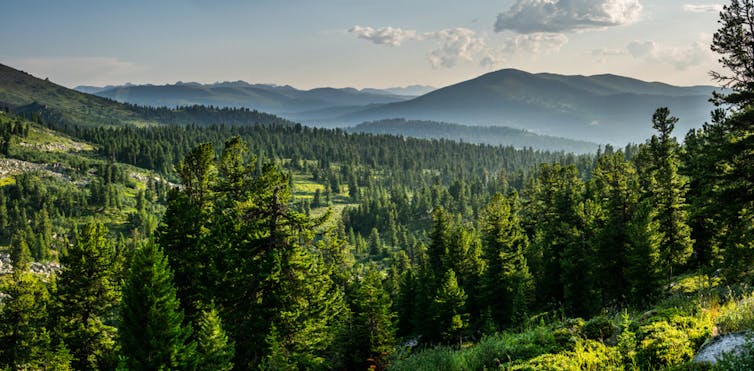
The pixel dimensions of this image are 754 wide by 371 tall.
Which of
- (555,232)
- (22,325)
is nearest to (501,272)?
(555,232)

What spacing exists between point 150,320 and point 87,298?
13410 mm

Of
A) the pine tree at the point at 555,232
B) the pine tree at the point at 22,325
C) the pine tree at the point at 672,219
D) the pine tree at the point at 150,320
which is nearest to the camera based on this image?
the pine tree at the point at 150,320

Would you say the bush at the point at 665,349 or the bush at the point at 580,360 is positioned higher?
the bush at the point at 665,349

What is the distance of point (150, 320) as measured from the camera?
19.6 metres

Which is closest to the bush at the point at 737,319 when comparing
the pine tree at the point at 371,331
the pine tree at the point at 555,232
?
the pine tree at the point at 371,331

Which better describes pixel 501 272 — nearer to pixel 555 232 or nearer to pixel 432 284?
pixel 432 284

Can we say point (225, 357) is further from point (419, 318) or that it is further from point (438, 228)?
point (438, 228)

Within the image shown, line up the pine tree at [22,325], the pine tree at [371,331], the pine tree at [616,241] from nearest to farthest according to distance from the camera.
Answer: the pine tree at [371,331], the pine tree at [616,241], the pine tree at [22,325]

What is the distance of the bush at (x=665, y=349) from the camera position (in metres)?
9.80

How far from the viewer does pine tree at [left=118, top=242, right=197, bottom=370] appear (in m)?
19.4

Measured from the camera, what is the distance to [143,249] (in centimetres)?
1988

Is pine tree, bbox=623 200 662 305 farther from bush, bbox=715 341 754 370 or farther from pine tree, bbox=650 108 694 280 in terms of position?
bush, bbox=715 341 754 370

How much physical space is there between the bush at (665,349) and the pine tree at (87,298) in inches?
1180

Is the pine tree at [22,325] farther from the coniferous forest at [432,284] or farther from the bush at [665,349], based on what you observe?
the bush at [665,349]
